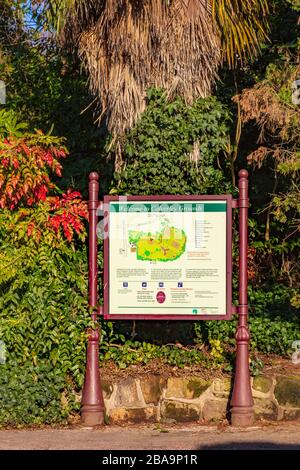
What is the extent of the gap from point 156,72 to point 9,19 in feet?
21.9

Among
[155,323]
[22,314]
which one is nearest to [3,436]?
[22,314]

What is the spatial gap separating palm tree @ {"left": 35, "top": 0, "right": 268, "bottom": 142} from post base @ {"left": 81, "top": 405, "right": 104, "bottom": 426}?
3.50 metres

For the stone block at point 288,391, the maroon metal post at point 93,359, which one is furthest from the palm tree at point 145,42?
the stone block at point 288,391

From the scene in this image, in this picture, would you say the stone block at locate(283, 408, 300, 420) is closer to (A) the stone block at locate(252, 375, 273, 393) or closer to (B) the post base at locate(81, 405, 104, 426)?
(A) the stone block at locate(252, 375, 273, 393)

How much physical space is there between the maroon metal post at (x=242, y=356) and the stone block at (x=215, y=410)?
332mm

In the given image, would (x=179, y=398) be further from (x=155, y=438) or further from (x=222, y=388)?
(x=155, y=438)

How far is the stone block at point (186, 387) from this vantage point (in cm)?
1095

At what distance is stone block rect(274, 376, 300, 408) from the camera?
35.3 ft

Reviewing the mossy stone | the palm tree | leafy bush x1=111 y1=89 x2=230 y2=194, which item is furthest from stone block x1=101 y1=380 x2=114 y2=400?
the palm tree

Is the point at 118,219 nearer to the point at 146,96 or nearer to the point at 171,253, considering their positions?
the point at 171,253

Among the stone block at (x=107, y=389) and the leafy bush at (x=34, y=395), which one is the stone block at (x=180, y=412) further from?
the leafy bush at (x=34, y=395)

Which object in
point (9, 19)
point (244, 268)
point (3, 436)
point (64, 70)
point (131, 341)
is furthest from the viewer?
point (9, 19)

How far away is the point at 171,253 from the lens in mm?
10984
